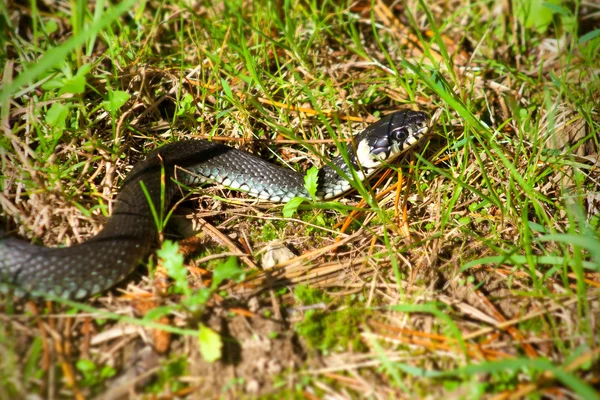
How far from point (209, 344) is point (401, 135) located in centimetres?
246

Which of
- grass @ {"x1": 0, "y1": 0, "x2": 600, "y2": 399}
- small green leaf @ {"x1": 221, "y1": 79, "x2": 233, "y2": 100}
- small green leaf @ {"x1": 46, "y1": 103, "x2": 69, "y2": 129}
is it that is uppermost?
small green leaf @ {"x1": 46, "y1": 103, "x2": 69, "y2": 129}

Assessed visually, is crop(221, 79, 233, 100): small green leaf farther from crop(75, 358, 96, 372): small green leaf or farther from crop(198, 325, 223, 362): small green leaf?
crop(75, 358, 96, 372): small green leaf

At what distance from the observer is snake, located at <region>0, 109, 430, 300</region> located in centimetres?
312

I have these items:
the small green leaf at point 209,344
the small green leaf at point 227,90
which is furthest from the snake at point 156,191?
the small green leaf at point 209,344

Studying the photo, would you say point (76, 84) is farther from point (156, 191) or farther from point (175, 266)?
point (175, 266)

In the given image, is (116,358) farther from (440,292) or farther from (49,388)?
(440,292)

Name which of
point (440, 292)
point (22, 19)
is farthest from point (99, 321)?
point (22, 19)

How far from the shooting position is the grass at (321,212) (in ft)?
8.98

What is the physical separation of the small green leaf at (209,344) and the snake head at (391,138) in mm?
2097

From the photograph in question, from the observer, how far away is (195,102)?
449 centimetres

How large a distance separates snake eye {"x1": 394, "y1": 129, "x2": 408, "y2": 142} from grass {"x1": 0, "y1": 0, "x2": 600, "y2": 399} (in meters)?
0.28

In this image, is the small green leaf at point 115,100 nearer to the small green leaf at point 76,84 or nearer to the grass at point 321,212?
the grass at point 321,212

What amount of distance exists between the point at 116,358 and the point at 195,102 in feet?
8.13

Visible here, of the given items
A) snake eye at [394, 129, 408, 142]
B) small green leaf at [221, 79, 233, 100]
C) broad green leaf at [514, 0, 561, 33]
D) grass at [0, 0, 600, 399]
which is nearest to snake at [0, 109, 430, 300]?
snake eye at [394, 129, 408, 142]
